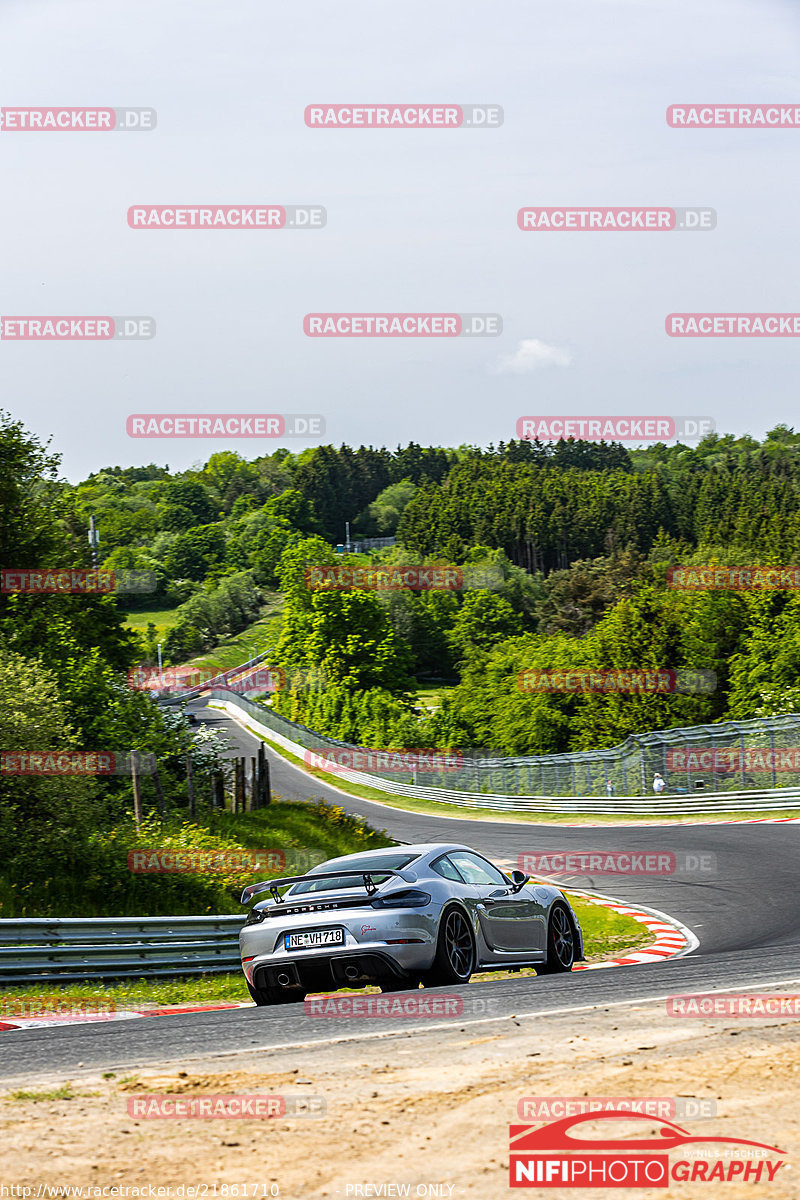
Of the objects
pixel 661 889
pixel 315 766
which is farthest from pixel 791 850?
pixel 315 766

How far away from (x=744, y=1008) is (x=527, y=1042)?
1.62 meters

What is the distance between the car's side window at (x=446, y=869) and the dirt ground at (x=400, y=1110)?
2571mm

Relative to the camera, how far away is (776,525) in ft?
303

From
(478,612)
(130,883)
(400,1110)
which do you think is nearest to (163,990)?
(130,883)

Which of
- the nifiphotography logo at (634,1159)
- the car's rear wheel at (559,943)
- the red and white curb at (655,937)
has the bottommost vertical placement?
the red and white curb at (655,937)

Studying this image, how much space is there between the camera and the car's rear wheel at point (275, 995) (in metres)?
9.02

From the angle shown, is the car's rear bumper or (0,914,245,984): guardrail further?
(0,914,245,984): guardrail

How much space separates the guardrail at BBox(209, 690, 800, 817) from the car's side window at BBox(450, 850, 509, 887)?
73.7 ft

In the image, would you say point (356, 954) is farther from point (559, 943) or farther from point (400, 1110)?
point (400, 1110)

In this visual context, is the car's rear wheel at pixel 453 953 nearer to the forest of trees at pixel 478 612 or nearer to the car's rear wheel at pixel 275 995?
the car's rear wheel at pixel 275 995

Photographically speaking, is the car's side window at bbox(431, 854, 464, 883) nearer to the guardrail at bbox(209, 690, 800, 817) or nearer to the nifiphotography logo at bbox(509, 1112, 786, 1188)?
the nifiphotography logo at bbox(509, 1112, 786, 1188)

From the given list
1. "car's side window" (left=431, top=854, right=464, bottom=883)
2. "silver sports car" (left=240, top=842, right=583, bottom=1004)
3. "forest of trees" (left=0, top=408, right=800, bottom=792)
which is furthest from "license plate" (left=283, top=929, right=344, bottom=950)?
"forest of trees" (left=0, top=408, right=800, bottom=792)

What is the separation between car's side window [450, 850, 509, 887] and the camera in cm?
991

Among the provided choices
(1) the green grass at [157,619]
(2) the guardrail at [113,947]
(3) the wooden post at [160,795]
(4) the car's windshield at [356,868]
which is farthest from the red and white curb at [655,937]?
(1) the green grass at [157,619]
